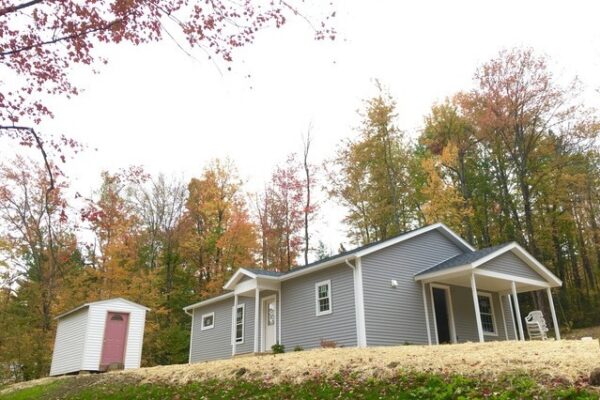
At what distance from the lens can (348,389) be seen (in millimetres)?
7996

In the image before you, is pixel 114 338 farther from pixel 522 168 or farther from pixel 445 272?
pixel 522 168

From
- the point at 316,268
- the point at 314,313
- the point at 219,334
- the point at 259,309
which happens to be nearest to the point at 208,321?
the point at 219,334

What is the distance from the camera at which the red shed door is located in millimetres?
16906

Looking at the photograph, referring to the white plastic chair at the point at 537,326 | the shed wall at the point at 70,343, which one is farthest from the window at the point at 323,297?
the shed wall at the point at 70,343

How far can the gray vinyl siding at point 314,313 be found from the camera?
1466 centimetres

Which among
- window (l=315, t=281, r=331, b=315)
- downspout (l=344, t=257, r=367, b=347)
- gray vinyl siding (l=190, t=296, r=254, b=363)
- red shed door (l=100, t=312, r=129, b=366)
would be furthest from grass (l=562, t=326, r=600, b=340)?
red shed door (l=100, t=312, r=129, b=366)

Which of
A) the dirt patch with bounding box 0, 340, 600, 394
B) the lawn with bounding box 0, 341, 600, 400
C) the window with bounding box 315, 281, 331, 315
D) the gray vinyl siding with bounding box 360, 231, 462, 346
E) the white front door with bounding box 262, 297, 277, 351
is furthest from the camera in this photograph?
the white front door with bounding box 262, 297, 277, 351

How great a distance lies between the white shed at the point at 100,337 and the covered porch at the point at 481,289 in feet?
33.9

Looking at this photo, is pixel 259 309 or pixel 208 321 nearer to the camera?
pixel 259 309

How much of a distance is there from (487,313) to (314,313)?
6346 millimetres

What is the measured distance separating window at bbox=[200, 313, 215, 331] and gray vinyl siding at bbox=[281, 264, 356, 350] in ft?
16.6

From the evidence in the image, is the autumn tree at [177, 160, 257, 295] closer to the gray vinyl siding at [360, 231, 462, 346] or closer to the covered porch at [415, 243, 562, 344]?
the gray vinyl siding at [360, 231, 462, 346]

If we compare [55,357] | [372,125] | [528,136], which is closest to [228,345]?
[55,357]

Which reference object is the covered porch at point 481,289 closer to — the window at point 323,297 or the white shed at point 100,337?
the window at point 323,297
